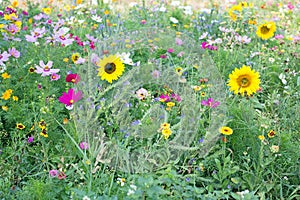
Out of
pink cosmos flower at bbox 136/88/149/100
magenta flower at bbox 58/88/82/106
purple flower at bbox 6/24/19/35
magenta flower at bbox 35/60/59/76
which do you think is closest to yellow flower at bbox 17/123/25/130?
magenta flower at bbox 58/88/82/106

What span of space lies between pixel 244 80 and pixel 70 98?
2.84 feet

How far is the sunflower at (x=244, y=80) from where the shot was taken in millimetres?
2324

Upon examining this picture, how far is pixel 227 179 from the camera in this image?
2.22m

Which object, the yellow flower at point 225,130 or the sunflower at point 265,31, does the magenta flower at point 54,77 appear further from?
the sunflower at point 265,31

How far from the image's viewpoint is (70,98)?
2385 mm

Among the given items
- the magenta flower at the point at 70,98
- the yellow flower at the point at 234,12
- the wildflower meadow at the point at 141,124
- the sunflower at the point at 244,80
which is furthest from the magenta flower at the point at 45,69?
the yellow flower at the point at 234,12

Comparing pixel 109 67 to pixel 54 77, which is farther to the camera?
pixel 54 77

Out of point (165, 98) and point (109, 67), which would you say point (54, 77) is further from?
point (165, 98)

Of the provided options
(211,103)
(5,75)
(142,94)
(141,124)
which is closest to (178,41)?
(142,94)

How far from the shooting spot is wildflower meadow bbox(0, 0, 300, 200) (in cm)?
208

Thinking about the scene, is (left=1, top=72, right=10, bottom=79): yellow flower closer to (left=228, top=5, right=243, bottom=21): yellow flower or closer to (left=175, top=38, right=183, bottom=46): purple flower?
(left=175, top=38, right=183, bottom=46): purple flower

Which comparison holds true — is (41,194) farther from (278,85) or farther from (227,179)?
(278,85)

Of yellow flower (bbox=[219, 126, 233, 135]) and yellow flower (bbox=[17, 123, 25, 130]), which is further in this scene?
yellow flower (bbox=[17, 123, 25, 130])

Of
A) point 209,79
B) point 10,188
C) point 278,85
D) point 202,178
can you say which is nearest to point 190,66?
point 209,79
